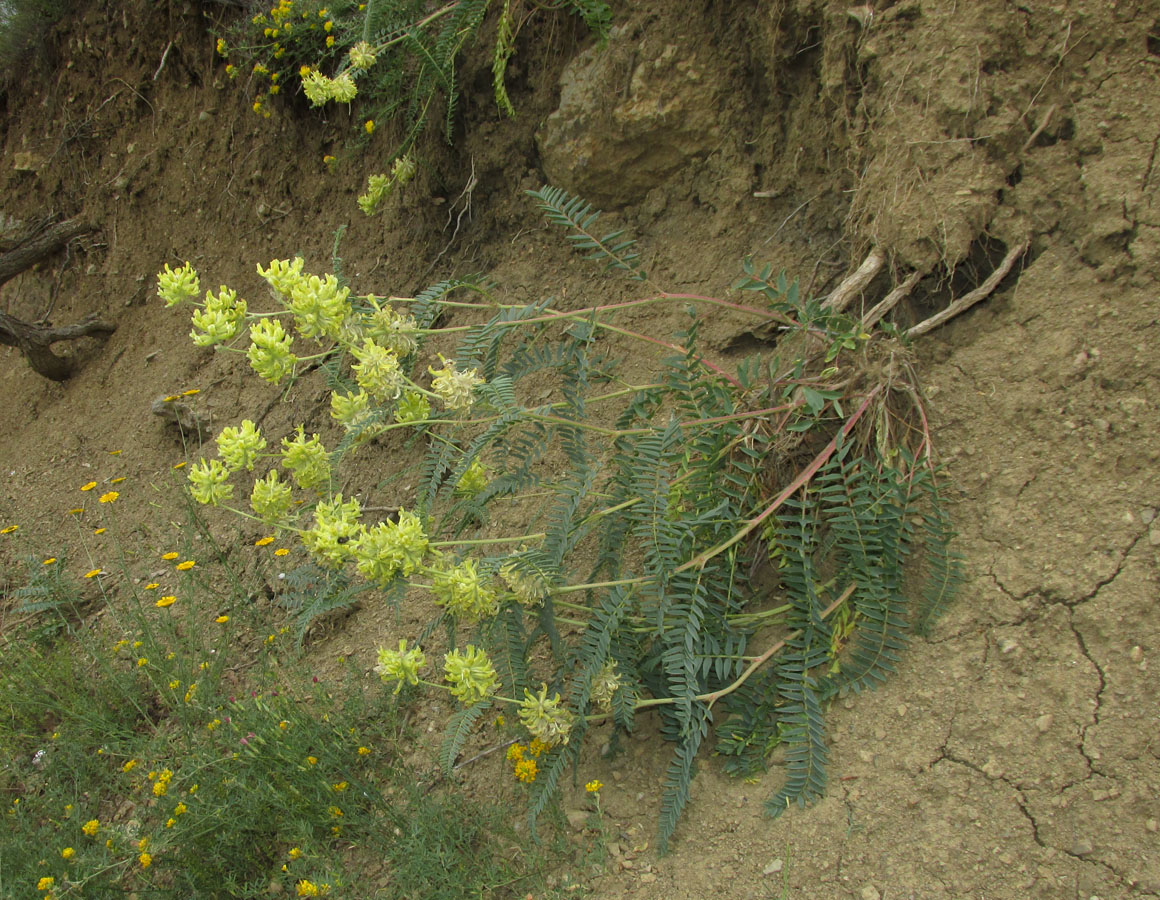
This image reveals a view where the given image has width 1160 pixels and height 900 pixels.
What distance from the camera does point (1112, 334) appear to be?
2074mm

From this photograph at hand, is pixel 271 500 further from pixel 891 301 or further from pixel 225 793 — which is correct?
pixel 891 301

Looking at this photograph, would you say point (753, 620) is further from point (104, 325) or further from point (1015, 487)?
point (104, 325)

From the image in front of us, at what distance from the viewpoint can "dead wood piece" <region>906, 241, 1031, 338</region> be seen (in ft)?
7.54

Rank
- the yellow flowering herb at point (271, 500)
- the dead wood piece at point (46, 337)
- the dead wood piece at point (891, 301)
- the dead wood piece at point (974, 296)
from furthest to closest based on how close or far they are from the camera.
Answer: the dead wood piece at point (46, 337)
the dead wood piece at point (891, 301)
the dead wood piece at point (974, 296)
the yellow flowering herb at point (271, 500)

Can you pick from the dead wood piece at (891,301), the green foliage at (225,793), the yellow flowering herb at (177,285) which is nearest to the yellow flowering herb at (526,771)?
the green foliage at (225,793)

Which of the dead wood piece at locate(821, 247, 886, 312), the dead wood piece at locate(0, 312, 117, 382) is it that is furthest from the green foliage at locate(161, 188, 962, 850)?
the dead wood piece at locate(0, 312, 117, 382)

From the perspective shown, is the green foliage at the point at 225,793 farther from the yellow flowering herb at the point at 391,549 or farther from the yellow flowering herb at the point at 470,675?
the yellow flowering herb at the point at 391,549

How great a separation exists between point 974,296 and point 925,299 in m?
0.17

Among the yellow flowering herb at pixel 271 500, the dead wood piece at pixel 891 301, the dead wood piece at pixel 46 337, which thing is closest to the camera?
the yellow flowering herb at pixel 271 500

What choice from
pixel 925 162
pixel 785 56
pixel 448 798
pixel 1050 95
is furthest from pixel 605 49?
pixel 448 798

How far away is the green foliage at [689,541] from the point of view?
6.18 feet

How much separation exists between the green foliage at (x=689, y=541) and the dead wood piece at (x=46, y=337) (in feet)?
11.5

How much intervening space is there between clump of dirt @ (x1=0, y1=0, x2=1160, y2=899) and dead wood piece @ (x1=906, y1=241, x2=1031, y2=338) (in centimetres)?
2

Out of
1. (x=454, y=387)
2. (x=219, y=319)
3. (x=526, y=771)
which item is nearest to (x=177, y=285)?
(x=219, y=319)
